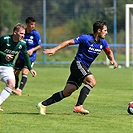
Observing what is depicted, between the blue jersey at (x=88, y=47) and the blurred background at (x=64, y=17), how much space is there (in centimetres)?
2154

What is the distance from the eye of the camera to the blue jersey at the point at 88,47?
10.6 m

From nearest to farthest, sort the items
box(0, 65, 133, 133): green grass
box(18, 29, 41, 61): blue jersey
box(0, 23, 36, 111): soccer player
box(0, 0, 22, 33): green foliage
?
box(0, 65, 133, 133): green grass, box(0, 23, 36, 111): soccer player, box(18, 29, 41, 61): blue jersey, box(0, 0, 22, 33): green foliage

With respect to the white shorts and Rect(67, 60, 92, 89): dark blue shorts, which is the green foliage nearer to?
the white shorts

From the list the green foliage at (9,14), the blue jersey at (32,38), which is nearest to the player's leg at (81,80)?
A: the blue jersey at (32,38)

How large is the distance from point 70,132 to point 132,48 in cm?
2363

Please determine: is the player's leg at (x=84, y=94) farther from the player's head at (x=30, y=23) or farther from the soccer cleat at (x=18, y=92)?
the player's head at (x=30, y=23)

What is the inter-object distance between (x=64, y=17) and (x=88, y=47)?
22769mm

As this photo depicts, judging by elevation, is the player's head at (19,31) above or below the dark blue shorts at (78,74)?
above

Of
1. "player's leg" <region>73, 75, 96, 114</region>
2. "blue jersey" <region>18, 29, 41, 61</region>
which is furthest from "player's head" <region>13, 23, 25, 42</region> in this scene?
"blue jersey" <region>18, 29, 41, 61</region>

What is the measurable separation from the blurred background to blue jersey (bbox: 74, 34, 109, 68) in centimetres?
2154

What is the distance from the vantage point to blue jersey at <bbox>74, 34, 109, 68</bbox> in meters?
10.6

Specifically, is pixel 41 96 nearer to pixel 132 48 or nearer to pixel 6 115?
pixel 6 115

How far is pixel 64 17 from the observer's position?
109 ft

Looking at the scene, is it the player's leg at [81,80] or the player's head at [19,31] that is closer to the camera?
the player's leg at [81,80]
